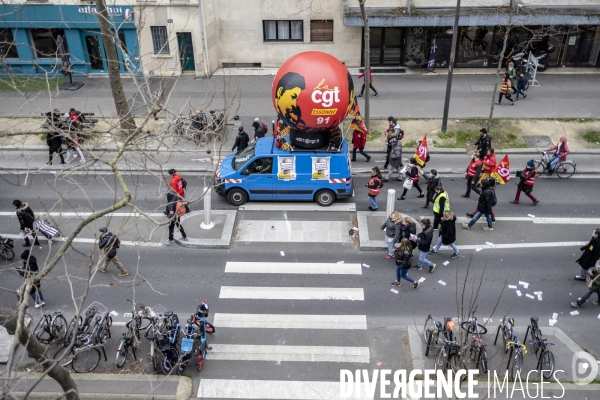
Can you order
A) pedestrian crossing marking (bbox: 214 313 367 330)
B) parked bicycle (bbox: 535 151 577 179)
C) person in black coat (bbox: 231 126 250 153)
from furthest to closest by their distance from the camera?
person in black coat (bbox: 231 126 250 153)
parked bicycle (bbox: 535 151 577 179)
pedestrian crossing marking (bbox: 214 313 367 330)

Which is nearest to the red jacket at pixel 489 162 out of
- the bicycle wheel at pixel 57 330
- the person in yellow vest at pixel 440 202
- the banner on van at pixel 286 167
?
the person in yellow vest at pixel 440 202

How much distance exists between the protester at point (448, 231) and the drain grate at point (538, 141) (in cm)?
830

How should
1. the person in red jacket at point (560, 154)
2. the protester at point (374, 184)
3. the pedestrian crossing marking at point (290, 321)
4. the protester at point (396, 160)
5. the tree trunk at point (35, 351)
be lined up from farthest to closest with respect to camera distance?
1. the person in red jacket at point (560, 154)
2. the protester at point (396, 160)
3. the protester at point (374, 184)
4. the pedestrian crossing marking at point (290, 321)
5. the tree trunk at point (35, 351)

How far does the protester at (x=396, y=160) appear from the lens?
17969 millimetres

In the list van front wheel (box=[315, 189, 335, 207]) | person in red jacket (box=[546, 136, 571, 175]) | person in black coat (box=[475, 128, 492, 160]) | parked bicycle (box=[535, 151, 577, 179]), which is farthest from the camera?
person in black coat (box=[475, 128, 492, 160])

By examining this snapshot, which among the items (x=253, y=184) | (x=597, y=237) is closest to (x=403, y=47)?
(x=253, y=184)

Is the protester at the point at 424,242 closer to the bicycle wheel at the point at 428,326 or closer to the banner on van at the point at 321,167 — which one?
the bicycle wheel at the point at 428,326

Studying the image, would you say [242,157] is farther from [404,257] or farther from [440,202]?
[404,257]

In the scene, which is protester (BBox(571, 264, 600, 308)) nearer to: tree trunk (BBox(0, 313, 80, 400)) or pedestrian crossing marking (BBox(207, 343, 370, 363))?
pedestrian crossing marking (BBox(207, 343, 370, 363))

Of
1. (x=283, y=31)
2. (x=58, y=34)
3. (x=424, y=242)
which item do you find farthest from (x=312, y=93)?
(x=58, y=34)

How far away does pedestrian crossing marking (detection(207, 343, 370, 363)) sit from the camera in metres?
11.9

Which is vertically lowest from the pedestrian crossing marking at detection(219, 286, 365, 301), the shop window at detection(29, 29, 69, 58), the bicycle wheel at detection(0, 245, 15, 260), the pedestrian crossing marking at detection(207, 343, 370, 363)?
the pedestrian crossing marking at detection(207, 343, 370, 363)

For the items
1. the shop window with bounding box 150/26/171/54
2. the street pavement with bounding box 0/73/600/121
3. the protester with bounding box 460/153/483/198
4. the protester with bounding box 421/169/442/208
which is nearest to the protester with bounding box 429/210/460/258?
the protester with bounding box 421/169/442/208

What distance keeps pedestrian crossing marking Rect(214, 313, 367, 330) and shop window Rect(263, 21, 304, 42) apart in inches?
717
